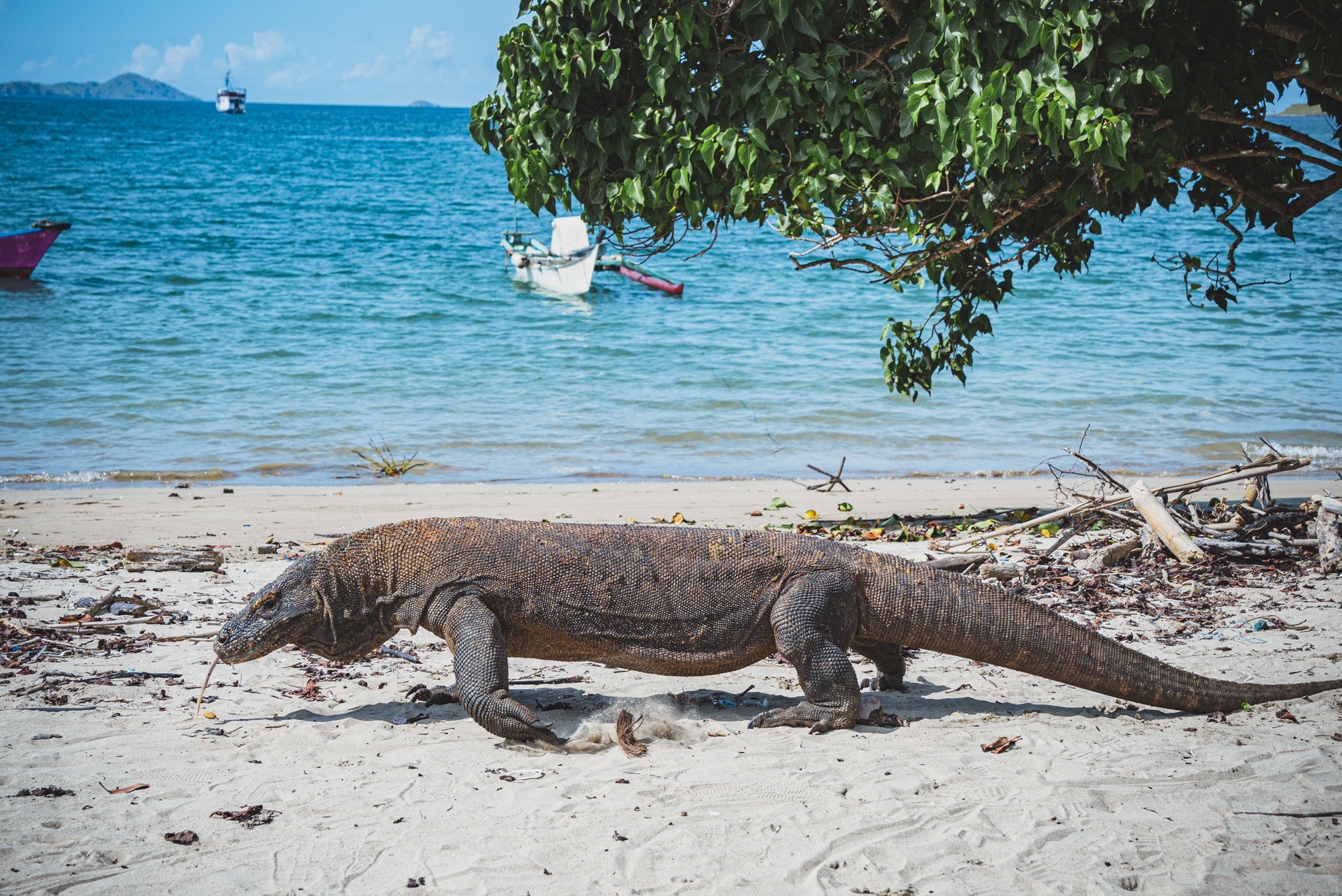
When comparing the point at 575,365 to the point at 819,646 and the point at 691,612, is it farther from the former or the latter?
the point at 819,646

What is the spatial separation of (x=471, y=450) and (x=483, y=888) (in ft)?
31.2

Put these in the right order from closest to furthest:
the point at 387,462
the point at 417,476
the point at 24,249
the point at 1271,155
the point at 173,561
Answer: the point at 173,561, the point at 1271,155, the point at 417,476, the point at 387,462, the point at 24,249

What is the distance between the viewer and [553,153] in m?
6.46

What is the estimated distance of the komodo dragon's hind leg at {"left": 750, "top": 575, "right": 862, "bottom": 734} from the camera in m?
4.24

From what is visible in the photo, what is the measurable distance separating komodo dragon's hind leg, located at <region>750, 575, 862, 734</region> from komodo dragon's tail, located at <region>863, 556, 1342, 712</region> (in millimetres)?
141

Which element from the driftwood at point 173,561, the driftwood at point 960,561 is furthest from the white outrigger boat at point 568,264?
the driftwood at point 960,561

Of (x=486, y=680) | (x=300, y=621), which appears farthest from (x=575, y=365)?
(x=486, y=680)

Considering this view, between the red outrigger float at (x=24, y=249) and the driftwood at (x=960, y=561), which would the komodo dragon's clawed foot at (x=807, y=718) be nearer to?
the driftwood at (x=960, y=561)

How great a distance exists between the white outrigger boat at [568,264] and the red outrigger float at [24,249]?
10174 mm

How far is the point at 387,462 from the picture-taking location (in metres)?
11.4

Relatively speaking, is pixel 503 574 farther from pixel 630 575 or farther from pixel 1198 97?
pixel 1198 97

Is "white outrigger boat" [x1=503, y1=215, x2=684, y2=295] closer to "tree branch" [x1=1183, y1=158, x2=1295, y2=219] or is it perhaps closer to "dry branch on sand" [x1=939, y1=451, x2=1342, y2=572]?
"tree branch" [x1=1183, y1=158, x2=1295, y2=219]

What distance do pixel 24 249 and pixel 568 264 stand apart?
12055mm

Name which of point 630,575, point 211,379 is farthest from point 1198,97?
point 211,379
